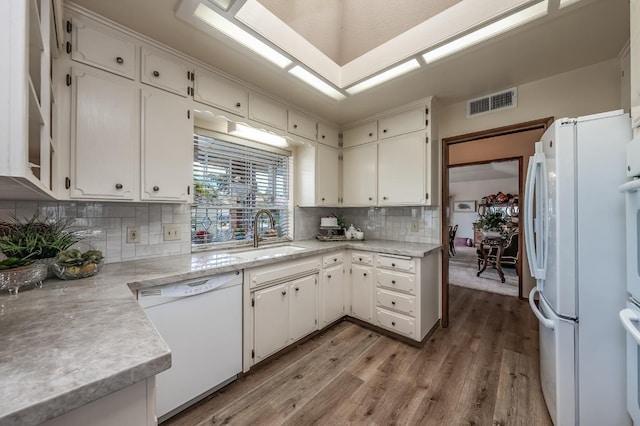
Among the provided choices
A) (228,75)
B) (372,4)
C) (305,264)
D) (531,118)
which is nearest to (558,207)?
(531,118)

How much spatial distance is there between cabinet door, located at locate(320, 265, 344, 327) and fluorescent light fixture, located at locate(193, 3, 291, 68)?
1.92 metres

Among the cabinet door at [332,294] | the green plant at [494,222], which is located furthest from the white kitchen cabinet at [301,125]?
the green plant at [494,222]

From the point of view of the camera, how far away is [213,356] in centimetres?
161

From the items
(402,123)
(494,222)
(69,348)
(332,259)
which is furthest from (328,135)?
(494,222)

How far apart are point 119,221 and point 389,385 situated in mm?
2295

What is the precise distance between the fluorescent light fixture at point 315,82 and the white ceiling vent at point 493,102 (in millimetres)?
1356

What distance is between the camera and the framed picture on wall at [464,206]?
9.20 meters

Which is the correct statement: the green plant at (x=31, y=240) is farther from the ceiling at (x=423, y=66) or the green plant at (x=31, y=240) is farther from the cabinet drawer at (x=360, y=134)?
the cabinet drawer at (x=360, y=134)

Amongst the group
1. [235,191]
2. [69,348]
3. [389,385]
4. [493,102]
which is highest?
[493,102]

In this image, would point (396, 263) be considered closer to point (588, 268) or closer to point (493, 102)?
point (588, 268)

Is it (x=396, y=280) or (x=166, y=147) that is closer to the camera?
(x=166, y=147)

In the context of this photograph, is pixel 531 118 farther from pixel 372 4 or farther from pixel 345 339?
pixel 345 339

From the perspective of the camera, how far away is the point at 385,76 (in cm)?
214

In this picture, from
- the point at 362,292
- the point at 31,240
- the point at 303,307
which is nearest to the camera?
the point at 31,240
